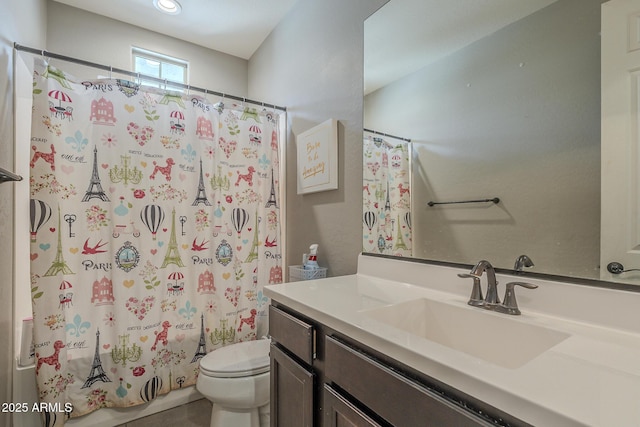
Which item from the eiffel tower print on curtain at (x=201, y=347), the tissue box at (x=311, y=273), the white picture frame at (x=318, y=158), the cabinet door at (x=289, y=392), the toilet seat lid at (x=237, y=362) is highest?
Answer: the white picture frame at (x=318, y=158)

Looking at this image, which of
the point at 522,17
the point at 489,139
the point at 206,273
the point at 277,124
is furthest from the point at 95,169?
the point at 522,17

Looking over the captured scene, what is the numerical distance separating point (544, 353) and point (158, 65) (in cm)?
313

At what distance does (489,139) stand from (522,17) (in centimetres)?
39

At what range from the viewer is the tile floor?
66.6 inches

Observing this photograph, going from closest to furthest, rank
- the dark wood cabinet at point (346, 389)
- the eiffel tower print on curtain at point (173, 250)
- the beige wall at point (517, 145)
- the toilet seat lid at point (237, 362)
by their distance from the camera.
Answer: the dark wood cabinet at point (346, 389)
the beige wall at point (517, 145)
the toilet seat lid at point (237, 362)
the eiffel tower print on curtain at point (173, 250)

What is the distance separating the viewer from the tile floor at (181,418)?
66.6 inches

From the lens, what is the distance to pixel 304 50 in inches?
77.6

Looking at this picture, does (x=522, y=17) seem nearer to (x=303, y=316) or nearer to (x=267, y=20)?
(x=303, y=316)

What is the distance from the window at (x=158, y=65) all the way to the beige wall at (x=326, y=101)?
3.01ft

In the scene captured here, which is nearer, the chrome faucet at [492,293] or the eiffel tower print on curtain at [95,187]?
the chrome faucet at [492,293]

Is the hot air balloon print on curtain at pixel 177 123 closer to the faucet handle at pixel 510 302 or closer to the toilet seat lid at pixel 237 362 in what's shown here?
the toilet seat lid at pixel 237 362

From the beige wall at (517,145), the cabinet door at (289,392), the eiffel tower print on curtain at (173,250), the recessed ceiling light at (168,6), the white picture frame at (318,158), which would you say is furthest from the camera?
the recessed ceiling light at (168,6)

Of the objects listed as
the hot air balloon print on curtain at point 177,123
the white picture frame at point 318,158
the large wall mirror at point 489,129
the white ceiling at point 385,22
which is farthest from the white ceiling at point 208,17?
the large wall mirror at point 489,129

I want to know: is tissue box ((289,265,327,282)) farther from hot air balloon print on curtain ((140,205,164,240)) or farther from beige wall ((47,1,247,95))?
beige wall ((47,1,247,95))
